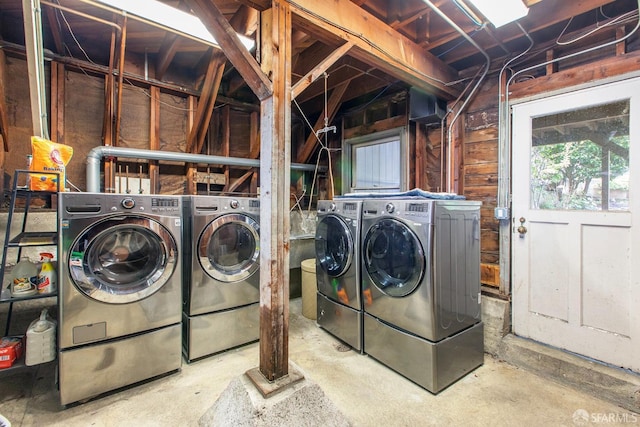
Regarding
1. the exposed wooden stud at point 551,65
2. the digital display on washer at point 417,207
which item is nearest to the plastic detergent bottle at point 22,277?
the digital display on washer at point 417,207

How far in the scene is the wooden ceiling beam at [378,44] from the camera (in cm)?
→ 177

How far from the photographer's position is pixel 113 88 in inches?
115

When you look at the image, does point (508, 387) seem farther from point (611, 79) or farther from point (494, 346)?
point (611, 79)

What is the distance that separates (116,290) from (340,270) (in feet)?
5.41

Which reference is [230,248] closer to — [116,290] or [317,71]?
[116,290]

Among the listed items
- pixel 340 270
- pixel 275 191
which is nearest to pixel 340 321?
pixel 340 270

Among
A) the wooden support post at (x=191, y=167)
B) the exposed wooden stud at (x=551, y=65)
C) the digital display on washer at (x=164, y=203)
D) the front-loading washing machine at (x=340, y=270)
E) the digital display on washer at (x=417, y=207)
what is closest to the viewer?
the digital display on washer at (x=417, y=207)

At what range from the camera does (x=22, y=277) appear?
1.81 m

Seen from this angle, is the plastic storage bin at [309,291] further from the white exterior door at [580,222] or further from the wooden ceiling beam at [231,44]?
the wooden ceiling beam at [231,44]

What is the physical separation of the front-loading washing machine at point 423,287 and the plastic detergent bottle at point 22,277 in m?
2.23

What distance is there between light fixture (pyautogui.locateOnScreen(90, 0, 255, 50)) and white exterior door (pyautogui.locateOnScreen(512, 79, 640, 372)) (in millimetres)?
2373

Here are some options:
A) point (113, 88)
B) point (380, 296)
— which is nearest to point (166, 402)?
point (380, 296)

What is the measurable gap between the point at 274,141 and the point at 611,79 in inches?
91.5

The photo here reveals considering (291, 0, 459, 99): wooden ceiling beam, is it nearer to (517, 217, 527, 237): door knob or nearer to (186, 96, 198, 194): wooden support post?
(517, 217, 527, 237): door knob
